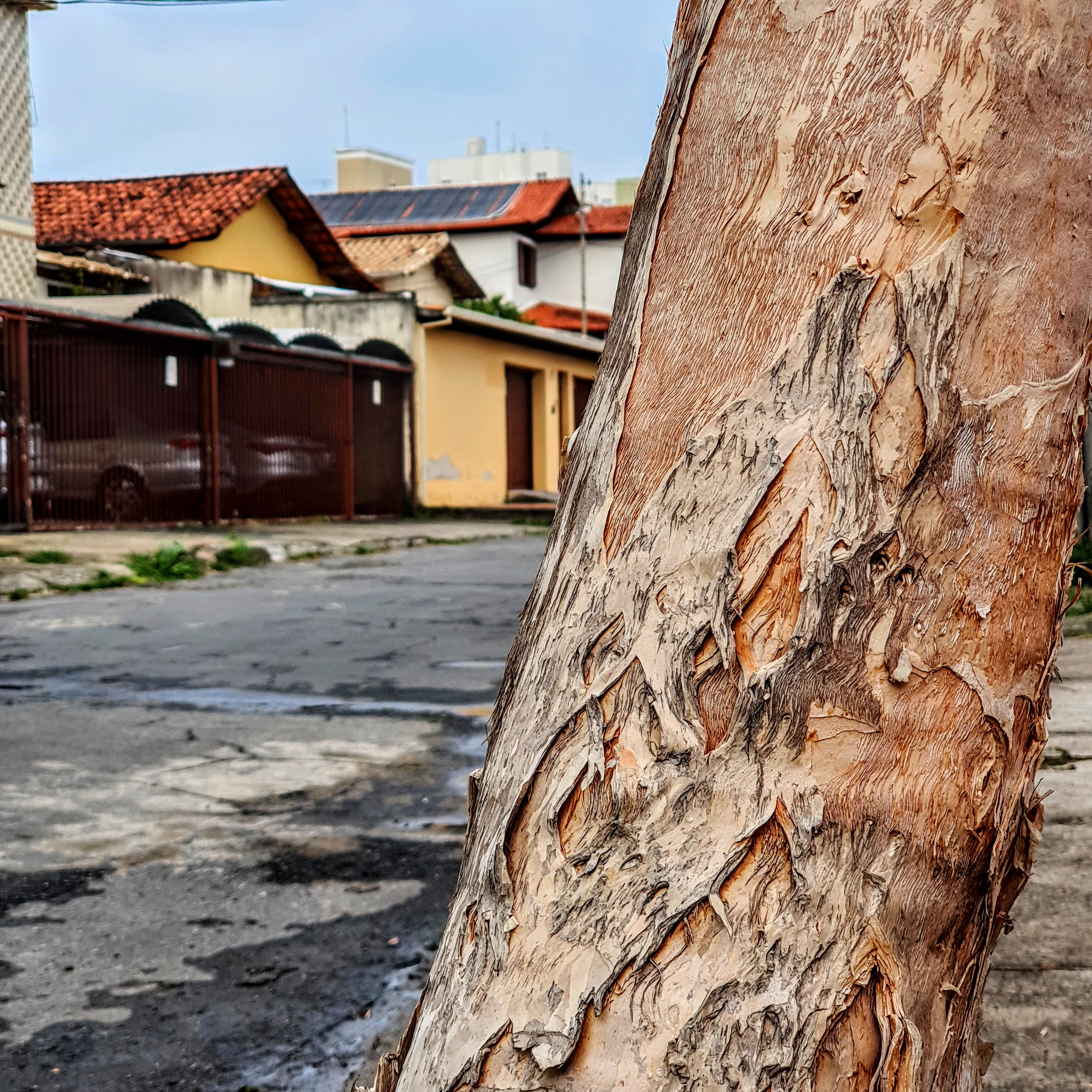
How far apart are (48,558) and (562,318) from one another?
72.9ft

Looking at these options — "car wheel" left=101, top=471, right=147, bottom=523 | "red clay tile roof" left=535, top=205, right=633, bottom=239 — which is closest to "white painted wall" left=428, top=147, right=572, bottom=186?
"red clay tile roof" left=535, top=205, right=633, bottom=239

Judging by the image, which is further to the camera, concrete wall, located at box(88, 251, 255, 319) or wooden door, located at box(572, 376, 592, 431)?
wooden door, located at box(572, 376, 592, 431)

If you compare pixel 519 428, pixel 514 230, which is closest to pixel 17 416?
pixel 519 428

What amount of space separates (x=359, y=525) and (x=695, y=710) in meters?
14.2

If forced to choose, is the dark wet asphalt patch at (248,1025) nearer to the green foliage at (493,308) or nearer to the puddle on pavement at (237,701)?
the puddle on pavement at (237,701)

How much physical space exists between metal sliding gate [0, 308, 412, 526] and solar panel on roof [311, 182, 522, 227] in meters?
15.5

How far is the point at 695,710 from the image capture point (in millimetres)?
1173

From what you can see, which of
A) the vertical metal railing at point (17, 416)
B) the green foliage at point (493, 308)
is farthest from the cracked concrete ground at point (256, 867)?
the green foliage at point (493, 308)

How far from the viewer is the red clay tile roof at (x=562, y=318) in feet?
96.0

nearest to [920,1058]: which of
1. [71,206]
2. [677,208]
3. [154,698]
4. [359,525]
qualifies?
[677,208]

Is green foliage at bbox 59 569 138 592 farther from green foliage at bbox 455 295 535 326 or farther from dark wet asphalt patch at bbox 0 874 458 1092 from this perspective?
green foliage at bbox 455 295 535 326

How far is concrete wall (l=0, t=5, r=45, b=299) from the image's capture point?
1391cm

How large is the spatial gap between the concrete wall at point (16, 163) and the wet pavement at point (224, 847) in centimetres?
945

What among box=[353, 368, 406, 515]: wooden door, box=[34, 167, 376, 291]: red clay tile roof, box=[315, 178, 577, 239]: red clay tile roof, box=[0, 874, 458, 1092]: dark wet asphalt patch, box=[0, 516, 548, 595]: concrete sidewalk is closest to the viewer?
box=[0, 874, 458, 1092]: dark wet asphalt patch
